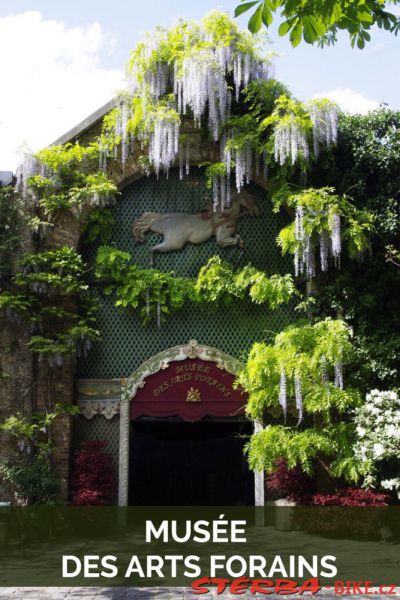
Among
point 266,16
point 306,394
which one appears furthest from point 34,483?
point 266,16

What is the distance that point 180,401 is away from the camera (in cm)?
1127

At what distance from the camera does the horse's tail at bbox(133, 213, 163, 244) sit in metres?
11.9

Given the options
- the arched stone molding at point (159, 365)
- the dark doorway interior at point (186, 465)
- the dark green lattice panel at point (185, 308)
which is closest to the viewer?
the arched stone molding at point (159, 365)

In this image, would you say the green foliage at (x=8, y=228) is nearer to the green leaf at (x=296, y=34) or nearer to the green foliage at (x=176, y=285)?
the green foliage at (x=176, y=285)

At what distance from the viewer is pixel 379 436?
9.41m

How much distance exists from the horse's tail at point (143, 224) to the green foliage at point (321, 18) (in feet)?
23.3

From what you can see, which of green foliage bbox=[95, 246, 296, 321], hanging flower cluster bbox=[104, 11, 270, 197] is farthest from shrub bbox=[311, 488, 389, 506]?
hanging flower cluster bbox=[104, 11, 270, 197]

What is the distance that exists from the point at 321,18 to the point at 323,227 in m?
6.02

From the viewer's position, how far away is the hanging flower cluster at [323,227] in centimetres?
1065

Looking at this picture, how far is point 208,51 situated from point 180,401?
18.4 feet

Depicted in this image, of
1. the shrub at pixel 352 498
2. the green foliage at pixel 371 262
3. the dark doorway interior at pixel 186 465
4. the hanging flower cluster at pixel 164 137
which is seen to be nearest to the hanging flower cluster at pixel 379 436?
the shrub at pixel 352 498

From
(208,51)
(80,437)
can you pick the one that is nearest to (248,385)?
(80,437)

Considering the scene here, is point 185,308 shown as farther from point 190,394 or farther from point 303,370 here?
point 303,370

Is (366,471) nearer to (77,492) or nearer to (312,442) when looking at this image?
(312,442)
